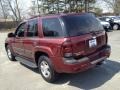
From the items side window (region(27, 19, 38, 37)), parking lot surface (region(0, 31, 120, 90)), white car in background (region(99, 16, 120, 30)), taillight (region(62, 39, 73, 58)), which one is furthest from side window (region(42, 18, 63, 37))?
white car in background (region(99, 16, 120, 30))

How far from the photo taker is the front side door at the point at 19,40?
778cm

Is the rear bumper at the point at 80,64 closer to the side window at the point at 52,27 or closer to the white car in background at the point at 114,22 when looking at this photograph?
the side window at the point at 52,27

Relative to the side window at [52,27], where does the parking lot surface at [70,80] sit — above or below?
below

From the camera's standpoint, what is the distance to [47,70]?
251 inches

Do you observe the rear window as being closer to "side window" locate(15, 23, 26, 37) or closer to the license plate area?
the license plate area

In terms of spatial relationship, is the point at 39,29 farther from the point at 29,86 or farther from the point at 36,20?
the point at 29,86

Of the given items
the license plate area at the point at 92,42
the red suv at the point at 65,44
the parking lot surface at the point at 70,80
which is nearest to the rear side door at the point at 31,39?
the red suv at the point at 65,44

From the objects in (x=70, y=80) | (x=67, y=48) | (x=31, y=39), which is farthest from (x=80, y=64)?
(x=31, y=39)

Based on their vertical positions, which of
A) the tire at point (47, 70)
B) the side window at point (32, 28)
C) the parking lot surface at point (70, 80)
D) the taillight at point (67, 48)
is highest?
the side window at point (32, 28)

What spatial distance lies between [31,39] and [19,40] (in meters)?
1.17

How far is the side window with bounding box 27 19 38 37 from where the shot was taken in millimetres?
6796

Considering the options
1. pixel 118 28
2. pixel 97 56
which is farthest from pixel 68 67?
pixel 118 28

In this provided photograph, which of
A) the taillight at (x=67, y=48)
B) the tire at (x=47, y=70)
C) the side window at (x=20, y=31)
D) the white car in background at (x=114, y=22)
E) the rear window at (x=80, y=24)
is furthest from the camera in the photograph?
the white car in background at (x=114, y=22)

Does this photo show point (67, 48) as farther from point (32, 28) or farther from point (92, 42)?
point (32, 28)
